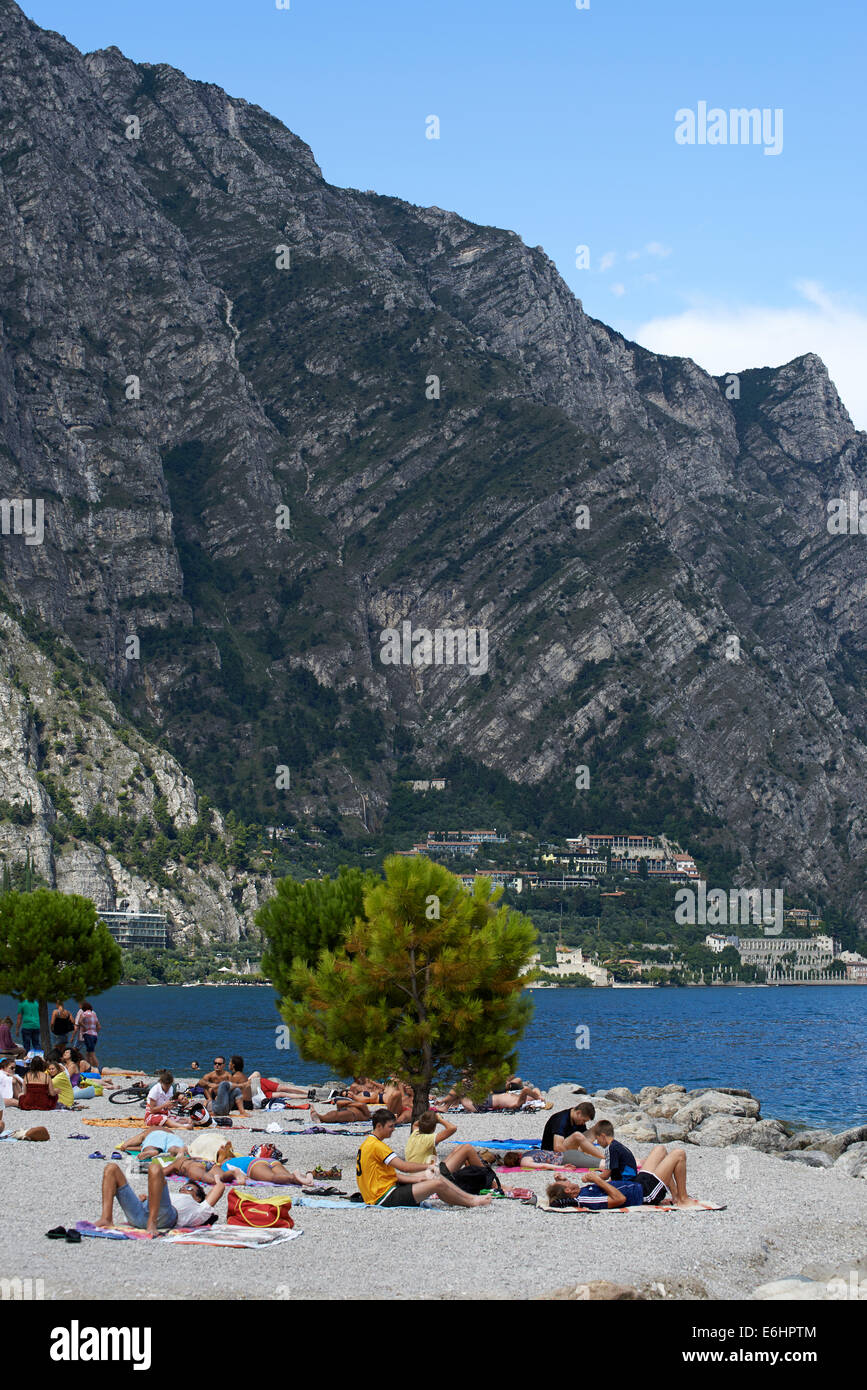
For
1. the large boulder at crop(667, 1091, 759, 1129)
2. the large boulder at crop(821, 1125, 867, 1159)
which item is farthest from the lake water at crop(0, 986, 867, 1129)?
the large boulder at crop(821, 1125, 867, 1159)

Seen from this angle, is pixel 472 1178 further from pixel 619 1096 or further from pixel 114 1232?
pixel 619 1096

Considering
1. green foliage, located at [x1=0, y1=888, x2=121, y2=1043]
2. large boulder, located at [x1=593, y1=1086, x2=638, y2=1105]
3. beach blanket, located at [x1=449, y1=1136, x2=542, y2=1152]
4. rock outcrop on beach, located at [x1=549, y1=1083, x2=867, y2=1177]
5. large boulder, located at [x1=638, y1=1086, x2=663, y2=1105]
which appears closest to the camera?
beach blanket, located at [x1=449, y1=1136, x2=542, y2=1152]

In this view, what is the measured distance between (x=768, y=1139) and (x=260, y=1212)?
70.9 ft

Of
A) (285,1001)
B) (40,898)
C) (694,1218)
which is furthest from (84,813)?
(694,1218)

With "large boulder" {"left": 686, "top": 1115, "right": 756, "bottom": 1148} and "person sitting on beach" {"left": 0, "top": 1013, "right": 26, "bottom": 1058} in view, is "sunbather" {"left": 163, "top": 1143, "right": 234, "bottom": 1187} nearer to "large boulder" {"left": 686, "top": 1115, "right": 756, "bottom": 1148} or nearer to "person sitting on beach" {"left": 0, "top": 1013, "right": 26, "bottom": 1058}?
"large boulder" {"left": 686, "top": 1115, "right": 756, "bottom": 1148}

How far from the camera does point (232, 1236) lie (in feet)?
60.9

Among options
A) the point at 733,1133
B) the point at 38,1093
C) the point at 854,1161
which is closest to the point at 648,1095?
the point at 733,1133

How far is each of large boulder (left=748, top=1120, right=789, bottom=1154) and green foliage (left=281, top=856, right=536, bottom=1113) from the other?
10944 millimetres

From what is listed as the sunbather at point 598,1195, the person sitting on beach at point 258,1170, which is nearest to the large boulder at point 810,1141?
the sunbather at point 598,1195

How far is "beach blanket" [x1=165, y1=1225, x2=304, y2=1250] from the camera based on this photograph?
18.1 meters
